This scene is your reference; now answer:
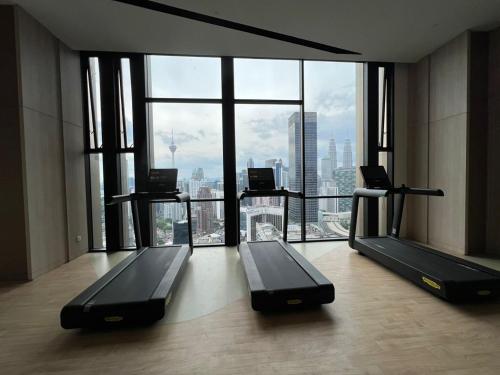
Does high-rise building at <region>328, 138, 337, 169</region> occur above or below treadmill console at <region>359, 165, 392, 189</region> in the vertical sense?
above

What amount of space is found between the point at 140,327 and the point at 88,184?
345 centimetres

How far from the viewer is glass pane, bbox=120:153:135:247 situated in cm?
484

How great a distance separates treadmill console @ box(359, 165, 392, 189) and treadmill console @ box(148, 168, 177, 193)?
3082 mm

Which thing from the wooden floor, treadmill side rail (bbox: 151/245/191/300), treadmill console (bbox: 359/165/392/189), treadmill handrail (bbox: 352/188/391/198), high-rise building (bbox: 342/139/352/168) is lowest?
the wooden floor

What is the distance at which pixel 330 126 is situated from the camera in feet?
17.0

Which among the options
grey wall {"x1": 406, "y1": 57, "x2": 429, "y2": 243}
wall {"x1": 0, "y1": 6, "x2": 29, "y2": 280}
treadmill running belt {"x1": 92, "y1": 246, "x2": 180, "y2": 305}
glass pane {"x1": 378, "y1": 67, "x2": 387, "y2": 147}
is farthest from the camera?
glass pane {"x1": 378, "y1": 67, "x2": 387, "y2": 147}

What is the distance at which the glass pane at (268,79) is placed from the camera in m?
4.96

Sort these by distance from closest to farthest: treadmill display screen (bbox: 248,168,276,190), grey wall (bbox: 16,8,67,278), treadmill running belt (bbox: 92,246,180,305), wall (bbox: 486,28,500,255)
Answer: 1. treadmill running belt (bbox: 92,246,180,305)
2. grey wall (bbox: 16,8,67,278)
3. wall (bbox: 486,28,500,255)
4. treadmill display screen (bbox: 248,168,276,190)

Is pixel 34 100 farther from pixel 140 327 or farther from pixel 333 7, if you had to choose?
pixel 333 7

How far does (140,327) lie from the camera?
2311 millimetres

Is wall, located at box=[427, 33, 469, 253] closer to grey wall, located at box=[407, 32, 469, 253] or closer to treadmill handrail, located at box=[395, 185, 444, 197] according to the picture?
grey wall, located at box=[407, 32, 469, 253]

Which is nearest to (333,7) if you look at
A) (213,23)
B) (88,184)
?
(213,23)

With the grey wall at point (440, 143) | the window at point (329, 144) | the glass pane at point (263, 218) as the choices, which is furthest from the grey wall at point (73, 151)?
the grey wall at point (440, 143)

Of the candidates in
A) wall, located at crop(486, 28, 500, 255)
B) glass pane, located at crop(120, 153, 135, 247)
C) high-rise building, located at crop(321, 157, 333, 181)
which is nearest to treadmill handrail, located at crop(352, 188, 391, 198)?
high-rise building, located at crop(321, 157, 333, 181)
